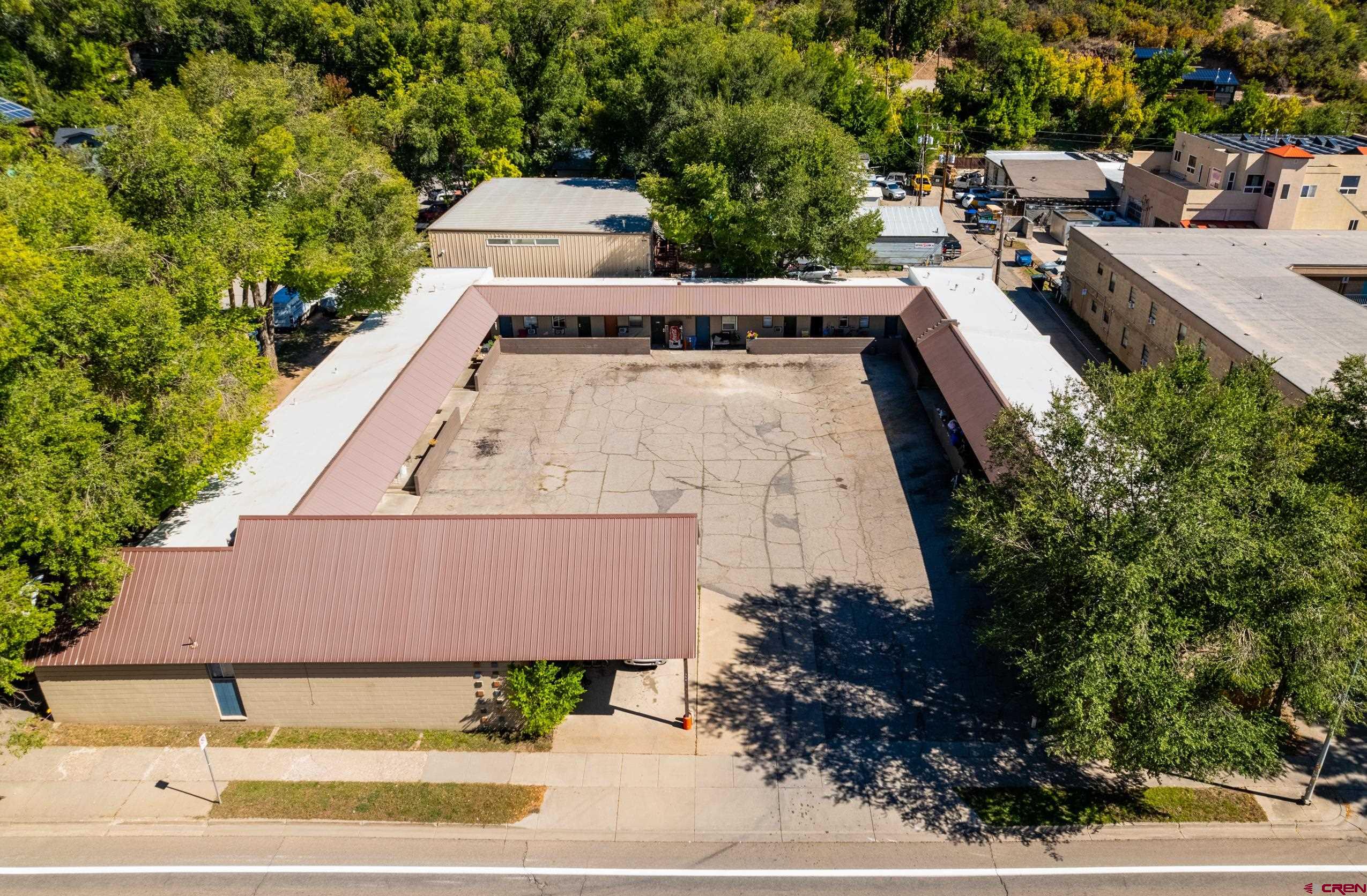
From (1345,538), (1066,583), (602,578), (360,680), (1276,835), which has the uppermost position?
(1345,538)

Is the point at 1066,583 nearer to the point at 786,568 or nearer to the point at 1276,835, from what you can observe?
the point at 1276,835

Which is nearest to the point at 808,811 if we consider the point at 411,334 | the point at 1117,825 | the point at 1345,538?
the point at 1117,825

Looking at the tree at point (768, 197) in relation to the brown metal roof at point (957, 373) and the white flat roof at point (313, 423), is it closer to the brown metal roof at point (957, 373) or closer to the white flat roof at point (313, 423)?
the brown metal roof at point (957, 373)

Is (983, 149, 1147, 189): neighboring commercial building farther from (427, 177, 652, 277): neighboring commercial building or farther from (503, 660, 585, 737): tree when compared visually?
(503, 660, 585, 737): tree

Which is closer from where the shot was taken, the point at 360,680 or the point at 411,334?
the point at 360,680

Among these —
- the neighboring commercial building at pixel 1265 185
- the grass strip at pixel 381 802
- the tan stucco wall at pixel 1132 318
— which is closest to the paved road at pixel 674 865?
the grass strip at pixel 381 802

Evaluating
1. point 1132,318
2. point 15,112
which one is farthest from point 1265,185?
point 15,112

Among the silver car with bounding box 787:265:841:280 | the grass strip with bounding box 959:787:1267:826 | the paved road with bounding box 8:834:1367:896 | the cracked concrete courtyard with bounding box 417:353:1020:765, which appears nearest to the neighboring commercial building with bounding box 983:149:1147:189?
the silver car with bounding box 787:265:841:280
